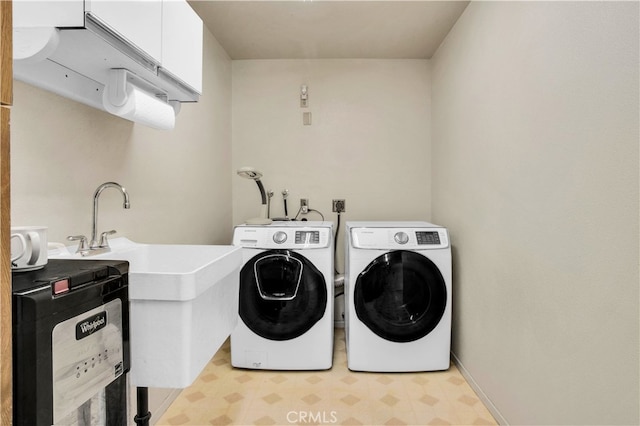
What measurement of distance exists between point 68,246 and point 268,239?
121cm

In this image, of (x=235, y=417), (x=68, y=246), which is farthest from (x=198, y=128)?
(x=235, y=417)

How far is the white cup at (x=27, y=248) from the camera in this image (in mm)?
679

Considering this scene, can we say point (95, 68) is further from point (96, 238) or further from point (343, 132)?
point (343, 132)

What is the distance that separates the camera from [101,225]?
1.46m

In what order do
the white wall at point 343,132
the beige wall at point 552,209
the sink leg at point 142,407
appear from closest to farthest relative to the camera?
the beige wall at point 552,209
the sink leg at point 142,407
the white wall at point 343,132

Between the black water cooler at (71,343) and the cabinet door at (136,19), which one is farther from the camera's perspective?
Answer: the cabinet door at (136,19)

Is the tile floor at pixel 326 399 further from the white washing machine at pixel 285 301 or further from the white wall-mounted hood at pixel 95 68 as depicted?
the white wall-mounted hood at pixel 95 68

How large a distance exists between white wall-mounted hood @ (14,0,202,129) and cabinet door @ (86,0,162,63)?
1cm

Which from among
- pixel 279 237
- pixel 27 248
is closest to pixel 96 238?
pixel 27 248

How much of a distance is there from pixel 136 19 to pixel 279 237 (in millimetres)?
1496

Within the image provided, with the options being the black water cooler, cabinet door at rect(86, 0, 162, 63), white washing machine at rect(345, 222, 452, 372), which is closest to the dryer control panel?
white washing machine at rect(345, 222, 452, 372)

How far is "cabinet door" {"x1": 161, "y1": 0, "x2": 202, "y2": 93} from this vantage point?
1.26m

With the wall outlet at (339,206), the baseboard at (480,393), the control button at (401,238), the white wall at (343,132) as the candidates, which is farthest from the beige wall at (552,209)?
the wall outlet at (339,206)

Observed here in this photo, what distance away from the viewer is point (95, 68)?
1.18 meters
